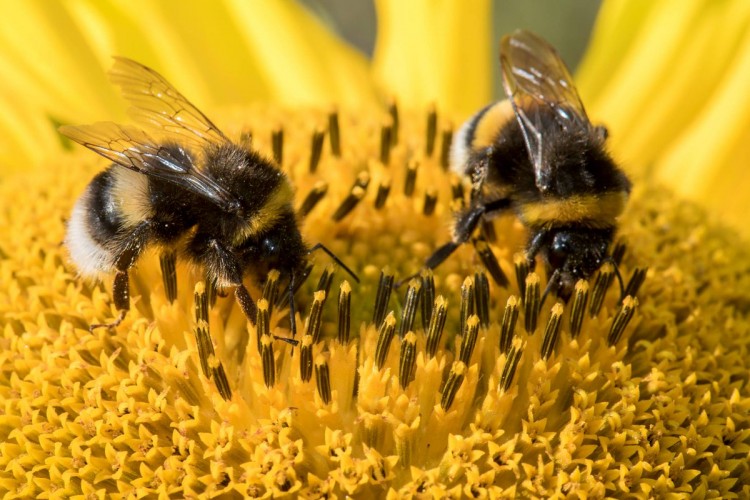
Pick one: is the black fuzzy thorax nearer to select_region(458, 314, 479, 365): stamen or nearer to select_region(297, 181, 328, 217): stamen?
select_region(458, 314, 479, 365): stamen

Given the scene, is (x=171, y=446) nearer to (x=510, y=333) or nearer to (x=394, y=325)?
(x=394, y=325)

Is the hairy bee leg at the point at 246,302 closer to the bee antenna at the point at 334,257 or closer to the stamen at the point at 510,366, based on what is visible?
the bee antenna at the point at 334,257

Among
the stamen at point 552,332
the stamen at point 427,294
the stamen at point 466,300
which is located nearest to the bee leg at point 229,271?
the stamen at point 427,294

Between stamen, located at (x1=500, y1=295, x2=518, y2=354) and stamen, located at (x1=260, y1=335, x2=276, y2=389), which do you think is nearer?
stamen, located at (x1=260, y1=335, x2=276, y2=389)

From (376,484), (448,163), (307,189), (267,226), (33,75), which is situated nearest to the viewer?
(376,484)

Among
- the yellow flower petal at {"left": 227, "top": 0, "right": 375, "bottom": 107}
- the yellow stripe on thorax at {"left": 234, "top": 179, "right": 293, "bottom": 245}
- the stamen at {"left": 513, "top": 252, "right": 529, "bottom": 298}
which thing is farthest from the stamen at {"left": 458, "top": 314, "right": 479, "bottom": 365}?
the yellow flower petal at {"left": 227, "top": 0, "right": 375, "bottom": 107}

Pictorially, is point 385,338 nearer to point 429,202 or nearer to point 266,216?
point 266,216

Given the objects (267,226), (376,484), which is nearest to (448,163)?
(267,226)
